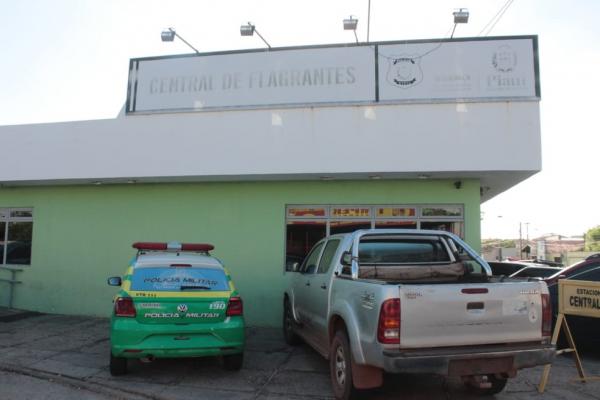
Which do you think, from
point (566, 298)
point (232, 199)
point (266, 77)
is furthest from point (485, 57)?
point (232, 199)

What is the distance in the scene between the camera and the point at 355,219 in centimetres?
998

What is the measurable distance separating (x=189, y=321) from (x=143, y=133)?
5.33m

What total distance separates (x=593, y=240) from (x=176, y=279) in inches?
3334

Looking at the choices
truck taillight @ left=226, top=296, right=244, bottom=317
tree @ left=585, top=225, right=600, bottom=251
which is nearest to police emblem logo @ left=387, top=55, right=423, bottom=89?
truck taillight @ left=226, top=296, right=244, bottom=317

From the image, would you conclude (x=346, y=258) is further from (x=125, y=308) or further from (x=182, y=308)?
(x=125, y=308)

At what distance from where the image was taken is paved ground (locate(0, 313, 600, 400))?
5.57m

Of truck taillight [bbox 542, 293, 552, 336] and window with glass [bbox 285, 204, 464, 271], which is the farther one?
window with glass [bbox 285, 204, 464, 271]

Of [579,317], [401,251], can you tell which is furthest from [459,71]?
[579,317]

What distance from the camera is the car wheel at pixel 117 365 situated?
6020 mm

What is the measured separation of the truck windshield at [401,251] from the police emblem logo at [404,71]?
13.3 ft

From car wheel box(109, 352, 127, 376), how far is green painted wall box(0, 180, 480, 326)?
417cm

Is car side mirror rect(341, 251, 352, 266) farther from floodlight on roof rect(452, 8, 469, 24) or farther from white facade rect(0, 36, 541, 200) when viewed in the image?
floodlight on roof rect(452, 8, 469, 24)

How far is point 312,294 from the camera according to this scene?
6.62 m

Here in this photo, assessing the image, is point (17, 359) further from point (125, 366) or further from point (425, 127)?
point (425, 127)
